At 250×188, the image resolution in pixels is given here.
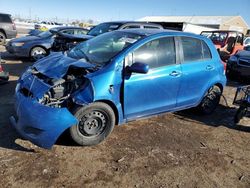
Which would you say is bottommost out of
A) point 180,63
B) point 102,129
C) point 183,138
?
point 183,138

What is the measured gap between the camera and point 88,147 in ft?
13.0

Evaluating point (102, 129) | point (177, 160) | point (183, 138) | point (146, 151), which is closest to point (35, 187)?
point (102, 129)

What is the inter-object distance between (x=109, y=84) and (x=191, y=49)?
193 cm

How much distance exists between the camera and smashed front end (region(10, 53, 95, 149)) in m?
3.41

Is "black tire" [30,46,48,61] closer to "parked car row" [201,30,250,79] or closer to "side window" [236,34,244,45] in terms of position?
"parked car row" [201,30,250,79]

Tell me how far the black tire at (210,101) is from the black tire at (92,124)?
234 cm

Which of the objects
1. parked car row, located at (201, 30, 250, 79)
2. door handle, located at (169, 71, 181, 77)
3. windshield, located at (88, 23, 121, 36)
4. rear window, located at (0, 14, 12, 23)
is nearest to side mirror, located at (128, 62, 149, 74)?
door handle, located at (169, 71, 181, 77)

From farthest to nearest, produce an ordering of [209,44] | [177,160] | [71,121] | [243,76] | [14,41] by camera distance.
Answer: [14,41]
[243,76]
[209,44]
[177,160]
[71,121]

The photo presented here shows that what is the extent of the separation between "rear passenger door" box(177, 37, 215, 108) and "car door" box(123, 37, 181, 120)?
0.63ft

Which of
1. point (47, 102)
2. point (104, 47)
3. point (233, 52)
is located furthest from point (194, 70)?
point (233, 52)

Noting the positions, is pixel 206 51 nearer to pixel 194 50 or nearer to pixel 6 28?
pixel 194 50

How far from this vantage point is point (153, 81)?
4.29m

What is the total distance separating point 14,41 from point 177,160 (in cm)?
877

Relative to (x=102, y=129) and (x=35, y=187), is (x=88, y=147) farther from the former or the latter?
(x=35, y=187)
